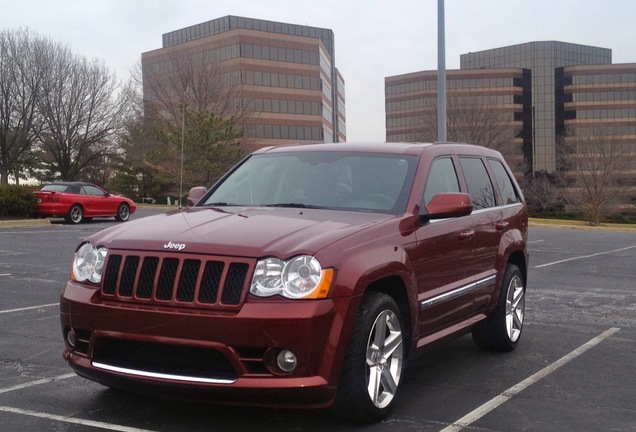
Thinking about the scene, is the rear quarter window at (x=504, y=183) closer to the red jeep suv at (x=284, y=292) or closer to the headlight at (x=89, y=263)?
the red jeep suv at (x=284, y=292)

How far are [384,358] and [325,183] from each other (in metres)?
1.54

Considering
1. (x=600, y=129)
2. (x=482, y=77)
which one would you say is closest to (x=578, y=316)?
(x=600, y=129)

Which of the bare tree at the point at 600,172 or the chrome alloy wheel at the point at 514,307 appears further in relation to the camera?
the bare tree at the point at 600,172

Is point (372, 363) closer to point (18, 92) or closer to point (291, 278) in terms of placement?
point (291, 278)

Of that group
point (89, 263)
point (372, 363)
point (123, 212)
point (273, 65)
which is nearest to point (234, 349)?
point (372, 363)

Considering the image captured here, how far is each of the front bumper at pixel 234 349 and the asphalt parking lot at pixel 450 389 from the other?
423 millimetres

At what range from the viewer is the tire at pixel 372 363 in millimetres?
4543

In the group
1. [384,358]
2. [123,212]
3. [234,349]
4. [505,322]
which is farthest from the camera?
[123,212]

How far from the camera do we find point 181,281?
4.41 meters

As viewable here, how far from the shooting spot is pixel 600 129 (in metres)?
67.9

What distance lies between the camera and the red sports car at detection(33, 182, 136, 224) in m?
28.0

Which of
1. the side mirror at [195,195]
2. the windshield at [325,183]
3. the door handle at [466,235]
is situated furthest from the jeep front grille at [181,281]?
the door handle at [466,235]

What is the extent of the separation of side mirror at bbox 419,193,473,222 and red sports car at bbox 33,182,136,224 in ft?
80.5

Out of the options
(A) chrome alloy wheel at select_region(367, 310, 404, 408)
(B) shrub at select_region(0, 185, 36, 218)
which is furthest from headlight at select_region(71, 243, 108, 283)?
(B) shrub at select_region(0, 185, 36, 218)
